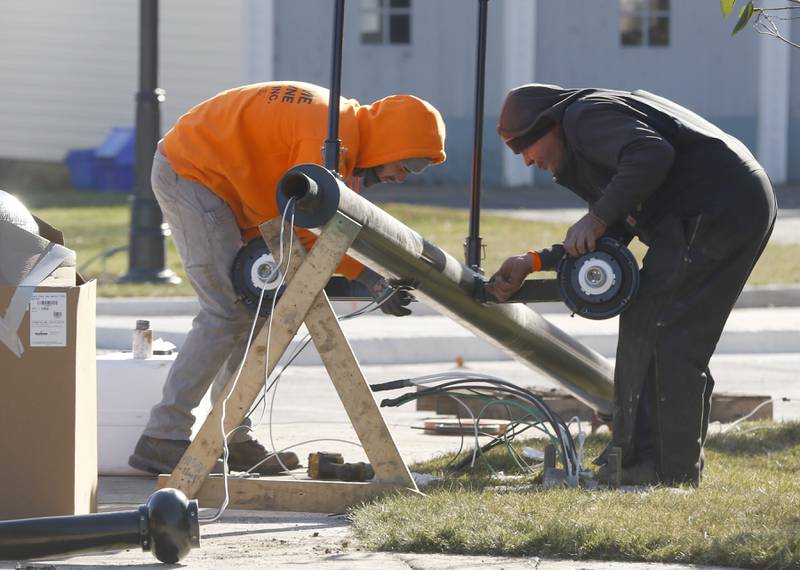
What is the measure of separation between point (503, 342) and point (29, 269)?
2.23 metres

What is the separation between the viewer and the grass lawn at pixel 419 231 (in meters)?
12.8

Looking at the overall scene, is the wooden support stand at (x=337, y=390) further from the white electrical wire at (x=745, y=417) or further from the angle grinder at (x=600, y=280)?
the white electrical wire at (x=745, y=417)

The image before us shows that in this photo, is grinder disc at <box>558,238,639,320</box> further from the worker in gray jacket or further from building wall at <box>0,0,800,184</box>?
building wall at <box>0,0,800,184</box>

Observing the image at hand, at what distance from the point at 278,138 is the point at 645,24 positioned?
2020 cm

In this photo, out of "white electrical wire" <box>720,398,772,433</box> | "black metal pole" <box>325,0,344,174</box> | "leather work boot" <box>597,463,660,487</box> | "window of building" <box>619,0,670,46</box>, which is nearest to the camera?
"black metal pole" <box>325,0,344,174</box>

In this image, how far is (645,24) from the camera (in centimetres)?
2498

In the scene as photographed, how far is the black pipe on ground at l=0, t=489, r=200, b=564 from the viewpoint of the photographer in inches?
158

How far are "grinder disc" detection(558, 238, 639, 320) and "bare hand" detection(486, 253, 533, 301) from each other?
19 cm

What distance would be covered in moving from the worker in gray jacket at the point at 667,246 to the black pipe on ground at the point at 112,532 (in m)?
1.88

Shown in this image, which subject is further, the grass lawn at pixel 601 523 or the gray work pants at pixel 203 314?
the gray work pants at pixel 203 314

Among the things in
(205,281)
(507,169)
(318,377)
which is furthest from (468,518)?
(507,169)

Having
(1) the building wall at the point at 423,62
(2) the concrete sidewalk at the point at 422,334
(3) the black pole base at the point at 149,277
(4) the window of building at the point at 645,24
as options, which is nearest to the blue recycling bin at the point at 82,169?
(1) the building wall at the point at 423,62

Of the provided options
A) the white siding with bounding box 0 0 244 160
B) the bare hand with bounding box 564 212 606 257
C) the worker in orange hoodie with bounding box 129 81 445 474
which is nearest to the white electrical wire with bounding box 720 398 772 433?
the bare hand with bounding box 564 212 606 257

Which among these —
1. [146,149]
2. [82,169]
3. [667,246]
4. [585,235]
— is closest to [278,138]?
[585,235]
